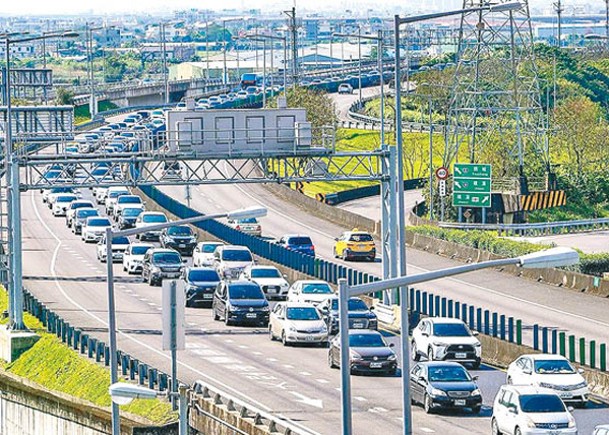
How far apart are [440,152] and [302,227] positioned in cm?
4085

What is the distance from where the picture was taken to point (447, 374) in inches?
1797

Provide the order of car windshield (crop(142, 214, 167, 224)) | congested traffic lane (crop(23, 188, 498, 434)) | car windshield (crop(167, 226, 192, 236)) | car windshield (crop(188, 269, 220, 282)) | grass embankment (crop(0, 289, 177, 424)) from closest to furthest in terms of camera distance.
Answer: congested traffic lane (crop(23, 188, 498, 434)) < grass embankment (crop(0, 289, 177, 424)) < car windshield (crop(188, 269, 220, 282)) < car windshield (crop(167, 226, 192, 236)) < car windshield (crop(142, 214, 167, 224))

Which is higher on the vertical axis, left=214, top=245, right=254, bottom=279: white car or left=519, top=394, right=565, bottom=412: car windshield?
left=519, top=394, right=565, bottom=412: car windshield

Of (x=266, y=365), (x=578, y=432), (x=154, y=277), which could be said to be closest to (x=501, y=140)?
(x=154, y=277)

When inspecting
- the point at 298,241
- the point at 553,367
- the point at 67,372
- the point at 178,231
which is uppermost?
the point at 553,367

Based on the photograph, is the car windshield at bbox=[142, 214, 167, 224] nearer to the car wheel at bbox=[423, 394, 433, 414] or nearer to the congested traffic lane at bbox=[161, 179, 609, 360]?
the congested traffic lane at bbox=[161, 179, 609, 360]

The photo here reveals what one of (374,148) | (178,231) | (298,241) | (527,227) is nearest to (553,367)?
(298,241)

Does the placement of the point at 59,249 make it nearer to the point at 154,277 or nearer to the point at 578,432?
the point at 154,277

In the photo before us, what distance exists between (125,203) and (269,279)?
104ft

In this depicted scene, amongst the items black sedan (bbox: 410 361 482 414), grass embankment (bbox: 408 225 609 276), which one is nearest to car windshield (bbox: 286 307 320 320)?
black sedan (bbox: 410 361 482 414)

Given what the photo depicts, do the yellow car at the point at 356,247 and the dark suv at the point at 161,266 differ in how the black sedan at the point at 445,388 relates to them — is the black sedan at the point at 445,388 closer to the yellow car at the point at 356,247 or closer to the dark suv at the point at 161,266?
the dark suv at the point at 161,266

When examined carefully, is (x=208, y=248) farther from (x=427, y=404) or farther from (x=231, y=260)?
(x=427, y=404)

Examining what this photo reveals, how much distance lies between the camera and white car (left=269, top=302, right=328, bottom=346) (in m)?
58.1

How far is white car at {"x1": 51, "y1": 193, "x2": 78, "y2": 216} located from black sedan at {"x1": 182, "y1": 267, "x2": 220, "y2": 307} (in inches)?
1391
